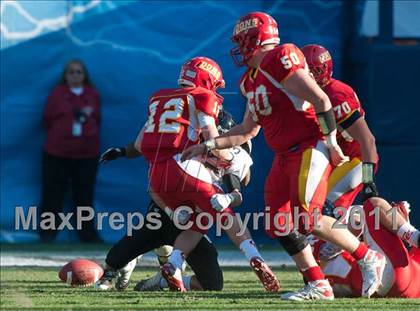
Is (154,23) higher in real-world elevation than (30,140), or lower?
higher

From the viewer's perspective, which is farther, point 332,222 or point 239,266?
point 239,266

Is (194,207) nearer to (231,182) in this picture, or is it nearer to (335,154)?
(231,182)

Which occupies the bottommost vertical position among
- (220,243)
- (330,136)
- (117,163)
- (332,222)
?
(220,243)

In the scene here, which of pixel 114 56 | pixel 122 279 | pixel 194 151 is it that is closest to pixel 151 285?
pixel 122 279

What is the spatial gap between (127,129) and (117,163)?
40 cm

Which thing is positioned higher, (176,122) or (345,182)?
(176,122)

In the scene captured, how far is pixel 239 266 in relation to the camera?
398 inches

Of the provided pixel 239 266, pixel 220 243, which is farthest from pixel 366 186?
pixel 220 243

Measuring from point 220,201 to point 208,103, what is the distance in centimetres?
68

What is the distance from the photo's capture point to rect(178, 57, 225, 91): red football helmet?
25.3 ft

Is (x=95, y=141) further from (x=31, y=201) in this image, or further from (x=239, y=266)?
(x=239, y=266)

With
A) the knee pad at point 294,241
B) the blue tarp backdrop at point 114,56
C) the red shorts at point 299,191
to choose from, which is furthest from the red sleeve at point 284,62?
the blue tarp backdrop at point 114,56

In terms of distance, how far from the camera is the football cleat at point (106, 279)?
25.2ft

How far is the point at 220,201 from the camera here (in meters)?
7.24
